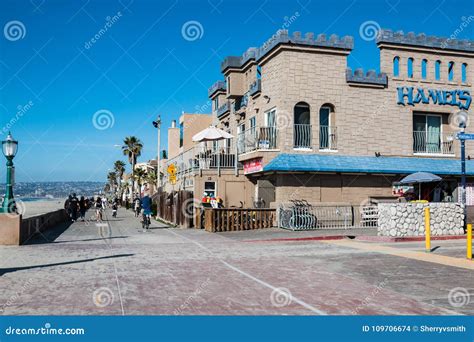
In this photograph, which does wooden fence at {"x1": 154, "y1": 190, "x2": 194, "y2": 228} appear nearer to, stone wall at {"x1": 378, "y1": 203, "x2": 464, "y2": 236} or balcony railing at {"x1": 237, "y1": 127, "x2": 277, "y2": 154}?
balcony railing at {"x1": 237, "y1": 127, "x2": 277, "y2": 154}

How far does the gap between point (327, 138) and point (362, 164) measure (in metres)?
2.35

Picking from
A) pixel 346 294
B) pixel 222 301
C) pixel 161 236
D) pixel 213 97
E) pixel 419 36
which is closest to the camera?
pixel 222 301

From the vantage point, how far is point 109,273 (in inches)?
454

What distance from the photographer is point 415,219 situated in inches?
792

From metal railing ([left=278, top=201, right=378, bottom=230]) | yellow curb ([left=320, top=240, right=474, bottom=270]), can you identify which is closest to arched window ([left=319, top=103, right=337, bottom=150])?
metal railing ([left=278, top=201, right=378, bottom=230])

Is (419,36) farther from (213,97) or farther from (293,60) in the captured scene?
(213,97)

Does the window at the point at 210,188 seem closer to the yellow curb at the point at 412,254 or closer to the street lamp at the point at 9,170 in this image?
the yellow curb at the point at 412,254

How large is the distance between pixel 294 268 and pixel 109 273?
441cm

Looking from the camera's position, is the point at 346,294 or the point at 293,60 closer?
the point at 346,294

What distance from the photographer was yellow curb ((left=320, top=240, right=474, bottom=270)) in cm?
1316

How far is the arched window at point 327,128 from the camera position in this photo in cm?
2738

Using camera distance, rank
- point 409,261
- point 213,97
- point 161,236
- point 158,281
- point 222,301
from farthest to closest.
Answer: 1. point 213,97
2. point 161,236
3. point 409,261
4. point 158,281
5. point 222,301

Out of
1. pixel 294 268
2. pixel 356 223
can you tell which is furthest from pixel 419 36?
pixel 294 268

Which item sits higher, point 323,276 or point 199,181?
point 199,181
